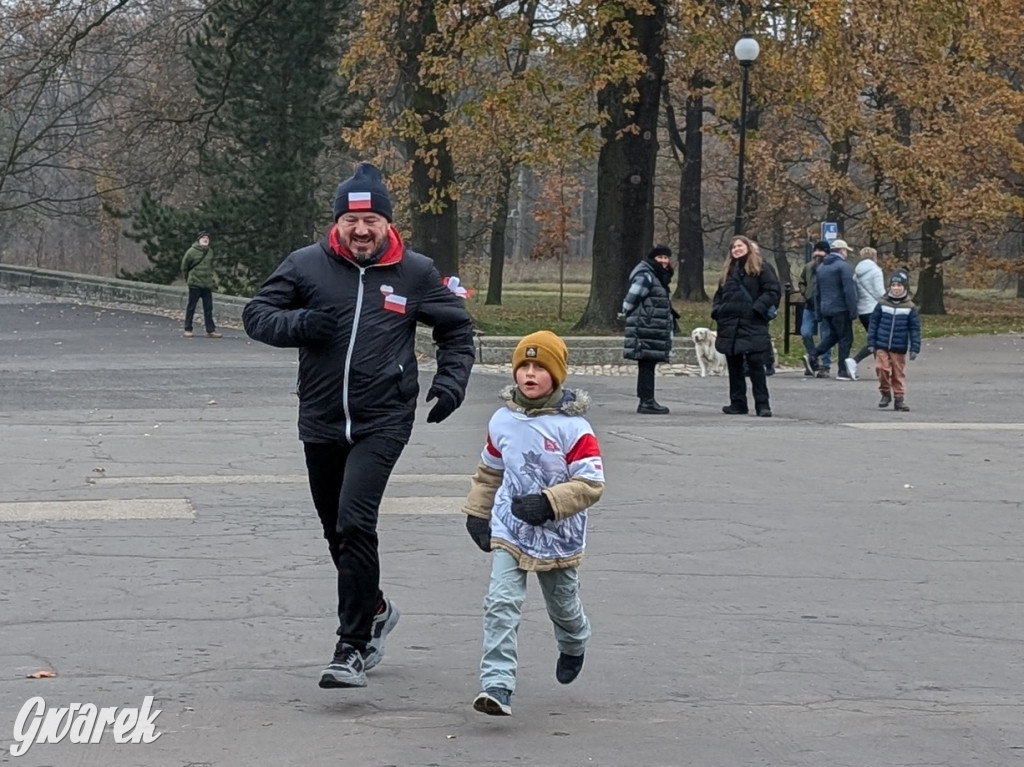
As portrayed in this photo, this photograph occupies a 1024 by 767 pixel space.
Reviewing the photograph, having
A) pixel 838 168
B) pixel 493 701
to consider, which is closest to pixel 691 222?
pixel 838 168

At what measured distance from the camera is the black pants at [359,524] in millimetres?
5957

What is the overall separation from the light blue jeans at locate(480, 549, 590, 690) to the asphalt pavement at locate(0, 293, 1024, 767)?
20 centimetres

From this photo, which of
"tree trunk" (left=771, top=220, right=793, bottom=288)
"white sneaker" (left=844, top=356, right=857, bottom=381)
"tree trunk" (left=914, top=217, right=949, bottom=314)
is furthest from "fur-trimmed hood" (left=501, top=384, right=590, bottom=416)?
"tree trunk" (left=771, top=220, right=793, bottom=288)

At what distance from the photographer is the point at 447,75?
25.8 meters

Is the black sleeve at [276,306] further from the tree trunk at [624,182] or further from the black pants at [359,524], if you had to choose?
the tree trunk at [624,182]

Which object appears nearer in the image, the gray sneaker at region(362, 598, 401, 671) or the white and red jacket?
the white and red jacket

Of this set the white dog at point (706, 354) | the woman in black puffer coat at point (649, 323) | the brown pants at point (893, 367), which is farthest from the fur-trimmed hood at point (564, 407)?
the white dog at point (706, 354)

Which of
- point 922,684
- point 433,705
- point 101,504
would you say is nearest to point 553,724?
point 433,705

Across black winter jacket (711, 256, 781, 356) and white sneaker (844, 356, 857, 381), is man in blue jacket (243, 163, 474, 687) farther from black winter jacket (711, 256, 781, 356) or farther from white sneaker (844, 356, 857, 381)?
white sneaker (844, 356, 857, 381)

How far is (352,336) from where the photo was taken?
605cm

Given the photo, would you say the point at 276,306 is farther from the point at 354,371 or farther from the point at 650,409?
the point at 650,409

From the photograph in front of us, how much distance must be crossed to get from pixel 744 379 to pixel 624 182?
10.7 metres

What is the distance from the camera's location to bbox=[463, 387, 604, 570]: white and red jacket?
5.72m

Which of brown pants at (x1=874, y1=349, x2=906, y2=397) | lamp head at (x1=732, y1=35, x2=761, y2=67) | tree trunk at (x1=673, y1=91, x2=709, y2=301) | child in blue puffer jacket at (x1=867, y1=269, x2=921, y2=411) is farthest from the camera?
tree trunk at (x1=673, y1=91, x2=709, y2=301)
